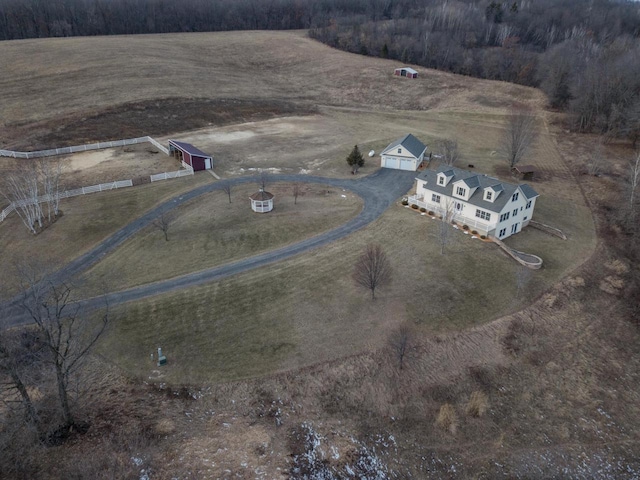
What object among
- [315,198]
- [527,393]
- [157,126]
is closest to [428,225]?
[315,198]

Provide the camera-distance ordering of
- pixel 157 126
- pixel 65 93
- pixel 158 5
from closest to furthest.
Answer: pixel 157 126
pixel 65 93
pixel 158 5

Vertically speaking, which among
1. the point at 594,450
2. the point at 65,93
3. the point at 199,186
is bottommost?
the point at 594,450

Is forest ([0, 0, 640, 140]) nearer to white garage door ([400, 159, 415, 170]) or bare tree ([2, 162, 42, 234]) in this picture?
white garage door ([400, 159, 415, 170])

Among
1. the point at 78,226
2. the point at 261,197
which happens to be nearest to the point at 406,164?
the point at 261,197

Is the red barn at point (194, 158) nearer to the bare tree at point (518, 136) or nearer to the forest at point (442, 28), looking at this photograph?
the bare tree at point (518, 136)

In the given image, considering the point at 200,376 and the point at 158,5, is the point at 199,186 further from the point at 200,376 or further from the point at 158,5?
the point at 158,5

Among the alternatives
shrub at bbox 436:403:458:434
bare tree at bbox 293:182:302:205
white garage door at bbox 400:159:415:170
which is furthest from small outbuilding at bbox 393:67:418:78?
shrub at bbox 436:403:458:434

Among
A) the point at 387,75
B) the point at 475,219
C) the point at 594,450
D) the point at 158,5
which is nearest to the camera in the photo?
the point at 594,450
